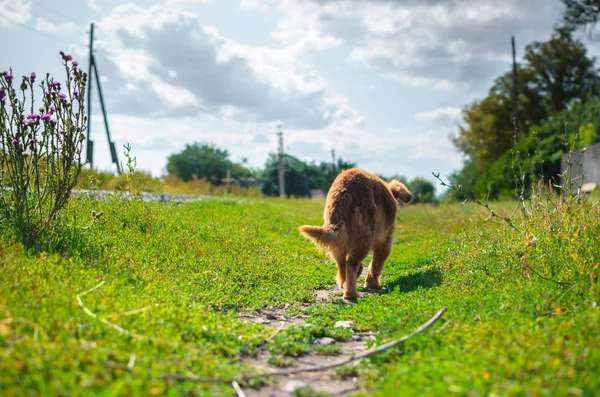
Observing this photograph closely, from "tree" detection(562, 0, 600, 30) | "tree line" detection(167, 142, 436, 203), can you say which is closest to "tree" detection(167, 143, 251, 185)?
"tree line" detection(167, 142, 436, 203)

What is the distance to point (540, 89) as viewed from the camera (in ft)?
124

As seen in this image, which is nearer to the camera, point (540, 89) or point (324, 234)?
point (324, 234)

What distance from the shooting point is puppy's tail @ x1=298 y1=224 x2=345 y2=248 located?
17.7ft

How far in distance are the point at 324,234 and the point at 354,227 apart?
0.73m

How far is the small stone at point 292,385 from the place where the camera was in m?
3.20

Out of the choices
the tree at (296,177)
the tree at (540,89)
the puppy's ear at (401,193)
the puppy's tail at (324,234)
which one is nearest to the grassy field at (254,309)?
the puppy's tail at (324,234)

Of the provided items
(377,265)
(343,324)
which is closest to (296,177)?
(377,265)

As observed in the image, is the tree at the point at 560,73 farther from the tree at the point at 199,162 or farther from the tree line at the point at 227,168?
the tree at the point at 199,162

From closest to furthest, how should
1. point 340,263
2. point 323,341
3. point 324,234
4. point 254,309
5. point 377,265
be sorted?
1. point 323,341
2. point 254,309
3. point 324,234
4. point 340,263
5. point 377,265

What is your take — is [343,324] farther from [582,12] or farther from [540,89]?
[540,89]

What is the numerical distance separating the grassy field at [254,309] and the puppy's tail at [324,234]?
71 centimetres

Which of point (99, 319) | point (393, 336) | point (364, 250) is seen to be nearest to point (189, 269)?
point (364, 250)

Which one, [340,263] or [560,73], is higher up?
Result: [560,73]

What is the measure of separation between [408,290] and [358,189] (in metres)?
1.41
